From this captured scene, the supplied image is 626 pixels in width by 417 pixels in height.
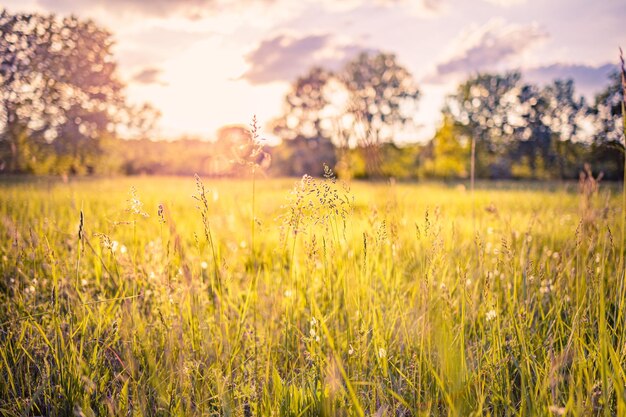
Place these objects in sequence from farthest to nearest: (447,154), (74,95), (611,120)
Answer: (447,154) < (74,95) < (611,120)

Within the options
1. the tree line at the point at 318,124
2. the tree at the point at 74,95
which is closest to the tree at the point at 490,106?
the tree line at the point at 318,124

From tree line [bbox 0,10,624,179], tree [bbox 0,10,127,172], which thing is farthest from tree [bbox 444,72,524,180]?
tree [bbox 0,10,127,172]

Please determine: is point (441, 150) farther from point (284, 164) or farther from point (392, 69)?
point (284, 164)

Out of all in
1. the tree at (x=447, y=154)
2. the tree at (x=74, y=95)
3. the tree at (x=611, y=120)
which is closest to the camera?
the tree at (x=611, y=120)

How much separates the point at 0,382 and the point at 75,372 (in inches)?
16.8

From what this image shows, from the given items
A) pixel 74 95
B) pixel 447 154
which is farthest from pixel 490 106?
pixel 74 95

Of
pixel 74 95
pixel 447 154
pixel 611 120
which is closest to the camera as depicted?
pixel 611 120

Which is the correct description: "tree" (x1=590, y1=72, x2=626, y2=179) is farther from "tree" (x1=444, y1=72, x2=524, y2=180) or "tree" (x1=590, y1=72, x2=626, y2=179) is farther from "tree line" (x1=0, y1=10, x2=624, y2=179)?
"tree" (x1=444, y1=72, x2=524, y2=180)

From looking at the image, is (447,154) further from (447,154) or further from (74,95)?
(74,95)

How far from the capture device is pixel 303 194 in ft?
5.65

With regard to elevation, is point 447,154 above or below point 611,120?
above

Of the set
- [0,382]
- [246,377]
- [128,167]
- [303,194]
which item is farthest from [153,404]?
[128,167]

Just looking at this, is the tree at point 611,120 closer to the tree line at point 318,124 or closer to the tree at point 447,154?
the tree line at point 318,124

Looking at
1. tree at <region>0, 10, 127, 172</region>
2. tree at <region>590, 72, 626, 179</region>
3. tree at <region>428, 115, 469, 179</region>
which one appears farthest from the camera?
tree at <region>428, 115, 469, 179</region>
